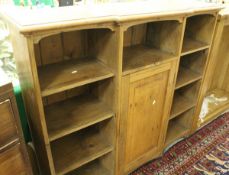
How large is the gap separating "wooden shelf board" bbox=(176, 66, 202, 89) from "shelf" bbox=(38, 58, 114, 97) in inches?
30.1

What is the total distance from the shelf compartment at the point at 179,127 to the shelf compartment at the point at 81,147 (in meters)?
0.73

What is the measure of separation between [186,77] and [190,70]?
147 millimetres

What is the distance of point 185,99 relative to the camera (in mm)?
2059

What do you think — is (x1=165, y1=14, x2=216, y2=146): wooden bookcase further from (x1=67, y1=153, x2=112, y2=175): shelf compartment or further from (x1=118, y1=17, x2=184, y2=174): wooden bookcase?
(x1=67, y1=153, x2=112, y2=175): shelf compartment

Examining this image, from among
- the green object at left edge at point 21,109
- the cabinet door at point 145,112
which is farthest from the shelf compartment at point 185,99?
the green object at left edge at point 21,109

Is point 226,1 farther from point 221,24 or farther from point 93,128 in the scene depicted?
point 93,128

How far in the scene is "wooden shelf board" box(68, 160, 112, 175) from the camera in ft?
5.46

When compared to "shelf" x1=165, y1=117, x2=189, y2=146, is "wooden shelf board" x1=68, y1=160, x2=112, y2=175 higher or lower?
lower

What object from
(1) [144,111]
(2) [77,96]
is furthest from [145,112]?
(2) [77,96]

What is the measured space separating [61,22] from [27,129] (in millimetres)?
917

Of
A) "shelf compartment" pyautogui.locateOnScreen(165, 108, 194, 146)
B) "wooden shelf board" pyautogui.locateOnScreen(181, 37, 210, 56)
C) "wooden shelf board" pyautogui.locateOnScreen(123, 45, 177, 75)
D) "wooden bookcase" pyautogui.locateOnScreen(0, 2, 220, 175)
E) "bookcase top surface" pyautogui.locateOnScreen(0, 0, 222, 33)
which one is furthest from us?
"shelf compartment" pyautogui.locateOnScreen(165, 108, 194, 146)

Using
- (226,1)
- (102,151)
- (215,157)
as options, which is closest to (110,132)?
(102,151)

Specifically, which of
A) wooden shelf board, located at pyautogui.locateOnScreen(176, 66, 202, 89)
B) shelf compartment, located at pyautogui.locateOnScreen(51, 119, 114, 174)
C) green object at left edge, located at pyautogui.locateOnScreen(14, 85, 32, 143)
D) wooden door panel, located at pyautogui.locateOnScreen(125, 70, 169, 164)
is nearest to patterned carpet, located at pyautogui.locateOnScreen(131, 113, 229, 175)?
wooden door panel, located at pyautogui.locateOnScreen(125, 70, 169, 164)

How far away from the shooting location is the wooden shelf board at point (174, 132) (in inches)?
78.7
